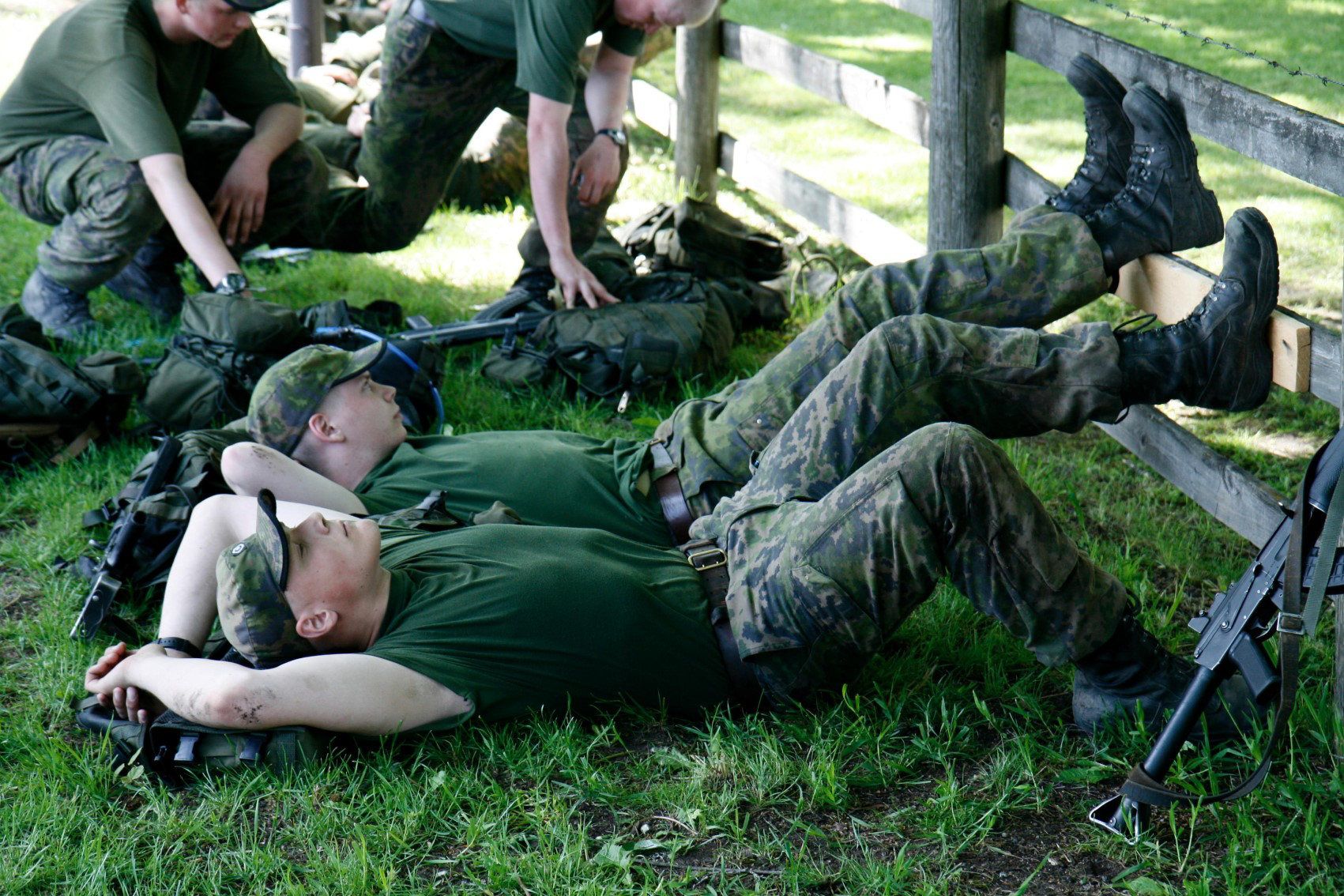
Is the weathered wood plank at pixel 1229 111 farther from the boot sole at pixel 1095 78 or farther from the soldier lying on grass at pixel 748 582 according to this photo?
the soldier lying on grass at pixel 748 582

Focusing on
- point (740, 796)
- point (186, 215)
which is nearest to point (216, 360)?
point (186, 215)

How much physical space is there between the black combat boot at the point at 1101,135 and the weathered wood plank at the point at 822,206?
1.39 m

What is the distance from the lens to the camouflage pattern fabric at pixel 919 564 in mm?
2471

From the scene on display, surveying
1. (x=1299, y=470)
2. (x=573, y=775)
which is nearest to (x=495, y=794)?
(x=573, y=775)

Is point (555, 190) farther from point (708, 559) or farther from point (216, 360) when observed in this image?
point (708, 559)

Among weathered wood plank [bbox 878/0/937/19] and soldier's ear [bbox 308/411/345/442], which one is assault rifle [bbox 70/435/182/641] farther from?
weathered wood plank [bbox 878/0/937/19]

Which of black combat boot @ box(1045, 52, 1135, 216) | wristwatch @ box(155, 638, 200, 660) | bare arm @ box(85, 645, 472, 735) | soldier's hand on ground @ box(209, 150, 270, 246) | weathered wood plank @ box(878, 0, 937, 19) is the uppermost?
weathered wood plank @ box(878, 0, 937, 19)

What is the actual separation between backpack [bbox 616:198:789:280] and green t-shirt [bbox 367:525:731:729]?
2.74 meters

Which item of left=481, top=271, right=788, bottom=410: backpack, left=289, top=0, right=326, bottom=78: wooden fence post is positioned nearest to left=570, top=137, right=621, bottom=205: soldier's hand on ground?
left=481, top=271, right=788, bottom=410: backpack

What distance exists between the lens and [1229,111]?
301 centimetres

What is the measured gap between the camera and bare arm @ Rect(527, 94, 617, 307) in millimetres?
4430

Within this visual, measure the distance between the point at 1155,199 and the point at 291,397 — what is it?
248 centimetres

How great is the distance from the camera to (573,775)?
→ 2656 mm

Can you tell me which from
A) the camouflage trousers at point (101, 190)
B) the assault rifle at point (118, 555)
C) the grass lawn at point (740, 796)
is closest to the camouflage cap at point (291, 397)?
the assault rifle at point (118, 555)
